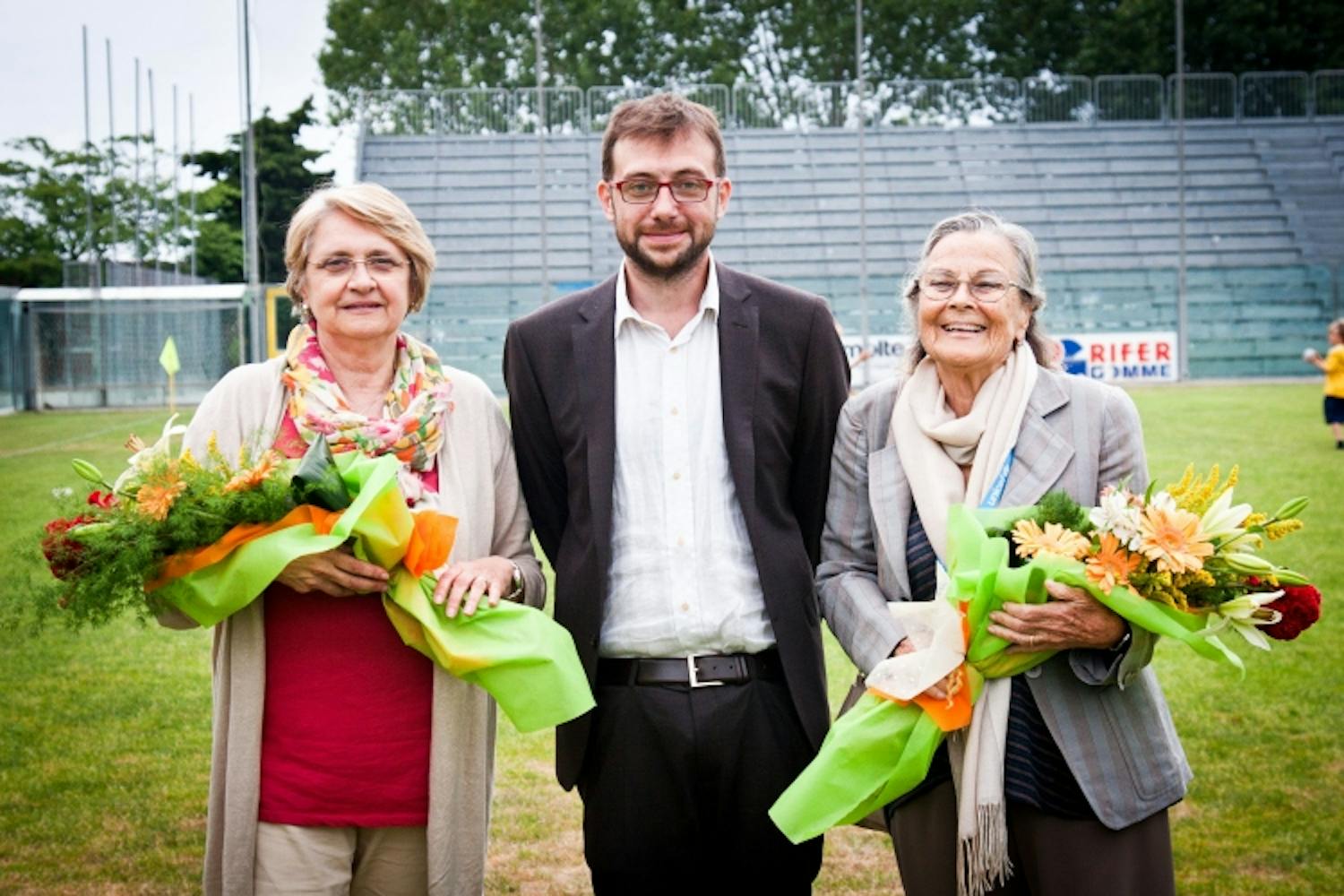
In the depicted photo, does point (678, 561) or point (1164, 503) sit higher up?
point (1164, 503)

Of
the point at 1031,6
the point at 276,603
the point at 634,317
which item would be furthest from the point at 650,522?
the point at 1031,6

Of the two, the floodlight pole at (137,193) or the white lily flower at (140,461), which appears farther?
the floodlight pole at (137,193)

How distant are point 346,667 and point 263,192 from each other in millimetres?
20777

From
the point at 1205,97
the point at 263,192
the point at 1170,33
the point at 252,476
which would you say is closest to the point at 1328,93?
the point at 1205,97

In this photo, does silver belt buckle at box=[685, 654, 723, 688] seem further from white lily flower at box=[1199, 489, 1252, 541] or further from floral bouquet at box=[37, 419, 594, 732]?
white lily flower at box=[1199, 489, 1252, 541]

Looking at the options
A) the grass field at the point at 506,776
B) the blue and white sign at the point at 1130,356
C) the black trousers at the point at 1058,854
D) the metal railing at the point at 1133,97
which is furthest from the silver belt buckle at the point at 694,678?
the metal railing at the point at 1133,97

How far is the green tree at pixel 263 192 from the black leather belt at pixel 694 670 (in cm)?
1655

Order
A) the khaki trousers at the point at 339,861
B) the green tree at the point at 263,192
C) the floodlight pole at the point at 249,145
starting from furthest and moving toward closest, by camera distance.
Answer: the green tree at the point at 263,192
the floodlight pole at the point at 249,145
the khaki trousers at the point at 339,861

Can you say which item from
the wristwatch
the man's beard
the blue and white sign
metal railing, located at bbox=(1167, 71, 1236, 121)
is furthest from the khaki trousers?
metal railing, located at bbox=(1167, 71, 1236, 121)

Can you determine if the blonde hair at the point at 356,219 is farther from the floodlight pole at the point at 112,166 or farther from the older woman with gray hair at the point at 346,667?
the floodlight pole at the point at 112,166

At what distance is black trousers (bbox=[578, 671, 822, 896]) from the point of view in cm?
351

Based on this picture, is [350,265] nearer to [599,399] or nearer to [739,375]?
[599,399]

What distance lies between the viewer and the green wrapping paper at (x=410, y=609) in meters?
3.10

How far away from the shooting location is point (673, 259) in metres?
3.57
